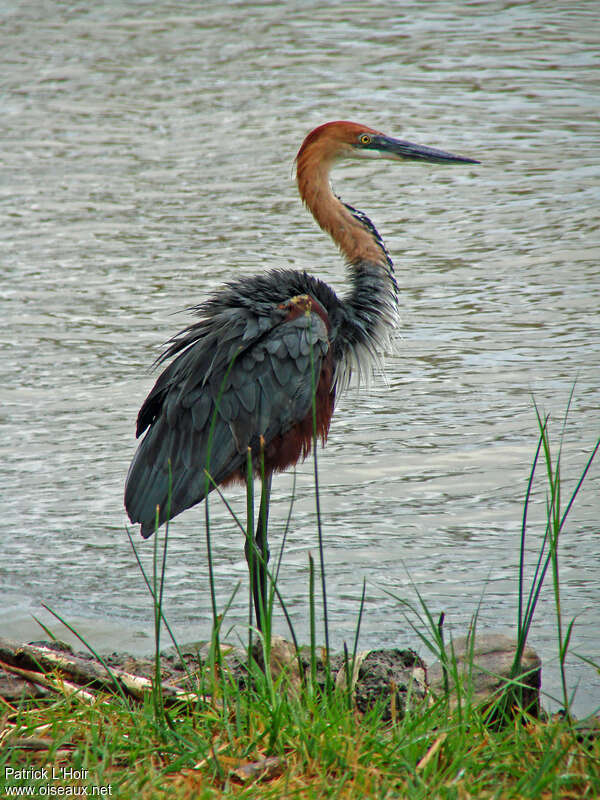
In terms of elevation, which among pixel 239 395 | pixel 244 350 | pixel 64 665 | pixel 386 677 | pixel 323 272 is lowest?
pixel 386 677

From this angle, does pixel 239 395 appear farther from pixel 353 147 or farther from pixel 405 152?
pixel 405 152

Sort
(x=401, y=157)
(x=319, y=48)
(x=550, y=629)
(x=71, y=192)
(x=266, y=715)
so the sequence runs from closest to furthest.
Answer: (x=266, y=715)
(x=550, y=629)
(x=401, y=157)
(x=71, y=192)
(x=319, y=48)

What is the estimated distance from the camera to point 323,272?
332 inches

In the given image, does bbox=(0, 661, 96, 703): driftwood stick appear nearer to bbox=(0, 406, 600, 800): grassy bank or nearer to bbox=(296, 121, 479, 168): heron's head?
bbox=(0, 406, 600, 800): grassy bank

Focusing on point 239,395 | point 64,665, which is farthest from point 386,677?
point 239,395

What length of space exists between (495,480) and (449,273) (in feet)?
10.9

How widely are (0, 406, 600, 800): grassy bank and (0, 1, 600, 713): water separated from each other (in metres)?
0.95

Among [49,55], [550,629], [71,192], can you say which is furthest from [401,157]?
[49,55]

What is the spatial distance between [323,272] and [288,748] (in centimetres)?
600

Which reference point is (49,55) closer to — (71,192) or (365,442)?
(71,192)

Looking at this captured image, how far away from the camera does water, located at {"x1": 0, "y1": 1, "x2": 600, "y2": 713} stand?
15.6ft

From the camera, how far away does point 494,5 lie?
16.5m

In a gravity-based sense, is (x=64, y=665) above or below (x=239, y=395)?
below

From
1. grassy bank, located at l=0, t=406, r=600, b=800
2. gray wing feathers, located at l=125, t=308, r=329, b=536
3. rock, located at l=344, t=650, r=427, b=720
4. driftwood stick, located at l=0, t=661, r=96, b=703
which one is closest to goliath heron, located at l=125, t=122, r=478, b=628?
gray wing feathers, located at l=125, t=308, r=329, b=536
